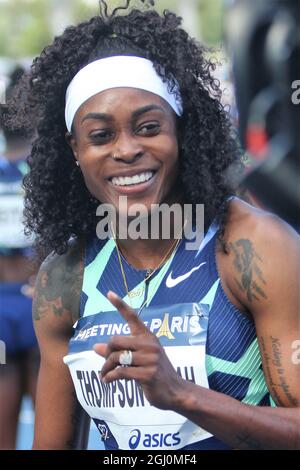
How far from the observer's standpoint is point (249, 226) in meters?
2.70

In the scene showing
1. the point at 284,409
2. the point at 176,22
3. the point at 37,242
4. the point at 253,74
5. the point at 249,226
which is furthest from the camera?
the point at 253,74

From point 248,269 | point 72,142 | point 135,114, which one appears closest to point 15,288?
point 72,142

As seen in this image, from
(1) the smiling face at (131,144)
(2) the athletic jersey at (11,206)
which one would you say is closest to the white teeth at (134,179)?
(1) the smiling face at (131,144)

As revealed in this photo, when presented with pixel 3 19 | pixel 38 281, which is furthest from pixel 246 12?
pixel 3 19

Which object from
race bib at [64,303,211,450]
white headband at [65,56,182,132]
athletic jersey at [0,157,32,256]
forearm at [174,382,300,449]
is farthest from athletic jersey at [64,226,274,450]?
athletic jersey at [0,157,32,256]

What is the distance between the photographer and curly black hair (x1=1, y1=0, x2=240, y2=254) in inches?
112

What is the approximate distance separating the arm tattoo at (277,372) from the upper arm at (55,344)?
2.07 feet

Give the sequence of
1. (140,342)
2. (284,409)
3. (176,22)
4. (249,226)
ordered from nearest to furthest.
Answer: (140,342) → (284,409) → (249,226) → (176,22)

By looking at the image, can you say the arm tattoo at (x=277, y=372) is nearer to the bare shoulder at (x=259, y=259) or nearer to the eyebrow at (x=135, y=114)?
the bare shoulder at (x=259, y=259)

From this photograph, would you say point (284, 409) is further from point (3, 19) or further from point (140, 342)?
point (3, 19)

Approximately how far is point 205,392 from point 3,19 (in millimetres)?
24597

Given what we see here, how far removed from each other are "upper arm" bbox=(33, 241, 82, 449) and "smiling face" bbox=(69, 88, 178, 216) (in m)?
0.33

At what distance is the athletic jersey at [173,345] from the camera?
2.64 m

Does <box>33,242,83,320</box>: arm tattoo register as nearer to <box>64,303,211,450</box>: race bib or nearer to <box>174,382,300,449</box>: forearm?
<box>64,303,211,450</box>: race bib
